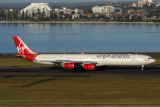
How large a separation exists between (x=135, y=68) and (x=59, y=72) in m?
14.7

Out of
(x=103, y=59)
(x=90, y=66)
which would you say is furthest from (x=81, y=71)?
(x=103, y=59)

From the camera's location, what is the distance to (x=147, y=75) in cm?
6050

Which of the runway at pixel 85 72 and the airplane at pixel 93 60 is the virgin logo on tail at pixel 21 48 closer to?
the airplane at pixel 93 60

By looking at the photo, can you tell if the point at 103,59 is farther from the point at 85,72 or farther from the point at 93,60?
the point at 85,72

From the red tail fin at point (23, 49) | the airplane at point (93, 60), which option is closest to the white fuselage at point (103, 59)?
the airplane at point (93, 60)

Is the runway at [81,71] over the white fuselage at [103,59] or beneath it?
beneath

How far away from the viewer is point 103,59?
65375 mm

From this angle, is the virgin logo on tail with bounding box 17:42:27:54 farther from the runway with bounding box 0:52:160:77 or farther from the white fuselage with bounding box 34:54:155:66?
the white fuselage with bounding box 34:54:155:66

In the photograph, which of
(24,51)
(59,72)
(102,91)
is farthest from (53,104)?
(24,51)

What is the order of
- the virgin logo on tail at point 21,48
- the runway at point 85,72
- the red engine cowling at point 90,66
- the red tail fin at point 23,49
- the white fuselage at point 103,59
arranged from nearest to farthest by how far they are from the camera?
the runway at point 85,72
the red engine cowling at point 90,66
the white fuselage at point 103,59
the red tail fin at point 23,49
the virgin logo on tail at point 21,48

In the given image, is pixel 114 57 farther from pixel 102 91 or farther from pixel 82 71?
pixel 102 91

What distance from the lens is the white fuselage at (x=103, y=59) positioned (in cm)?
6506

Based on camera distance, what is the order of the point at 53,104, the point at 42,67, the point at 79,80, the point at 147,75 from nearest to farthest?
the point at 53,104 < the point at 79,80 < the point at 147,75 < the point at 42,67

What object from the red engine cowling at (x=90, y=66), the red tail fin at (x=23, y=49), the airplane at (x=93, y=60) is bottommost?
the red engine cowling at (x=90, y=66)
